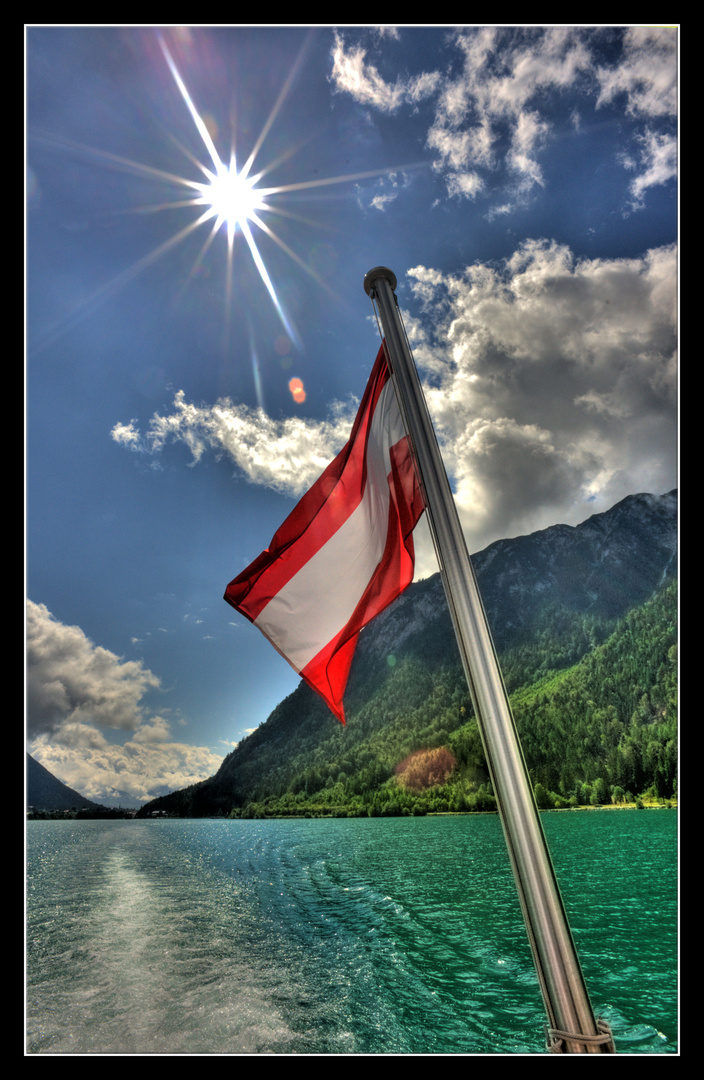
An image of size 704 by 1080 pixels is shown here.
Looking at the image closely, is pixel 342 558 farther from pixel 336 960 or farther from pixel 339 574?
pixel 336 960

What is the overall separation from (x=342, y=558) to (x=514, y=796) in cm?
247

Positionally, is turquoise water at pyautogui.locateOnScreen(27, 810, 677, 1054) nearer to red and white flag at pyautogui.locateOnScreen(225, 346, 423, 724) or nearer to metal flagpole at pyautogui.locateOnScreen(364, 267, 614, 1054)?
red and white flag at pyautogui.locateOnScreen(225, 346, 423, 724)

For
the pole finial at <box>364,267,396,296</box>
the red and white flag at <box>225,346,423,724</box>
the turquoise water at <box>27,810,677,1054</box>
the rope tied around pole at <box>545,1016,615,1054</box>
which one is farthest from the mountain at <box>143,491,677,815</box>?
the rope tied around pole at <box>545,1016,615,1054</box>

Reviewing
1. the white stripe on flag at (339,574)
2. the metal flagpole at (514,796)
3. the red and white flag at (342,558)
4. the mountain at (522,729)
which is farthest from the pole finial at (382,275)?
A: the mountain at (522,729)

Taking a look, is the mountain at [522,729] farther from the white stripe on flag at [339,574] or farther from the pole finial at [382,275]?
the pole finial at [382,275]

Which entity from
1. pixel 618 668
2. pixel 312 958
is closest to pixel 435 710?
pixel 618 668

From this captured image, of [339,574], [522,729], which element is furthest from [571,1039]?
[522,729]

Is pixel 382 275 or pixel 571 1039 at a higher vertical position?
pixel 382 275

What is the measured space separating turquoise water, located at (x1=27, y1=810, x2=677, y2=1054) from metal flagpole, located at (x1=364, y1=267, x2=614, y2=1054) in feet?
37.1

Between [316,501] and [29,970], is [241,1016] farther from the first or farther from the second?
[316,501]

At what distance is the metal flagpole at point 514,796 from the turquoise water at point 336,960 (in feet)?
37.1

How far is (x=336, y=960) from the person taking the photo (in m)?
16.5

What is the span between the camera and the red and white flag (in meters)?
4.09

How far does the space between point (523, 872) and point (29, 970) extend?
22.8 meters
